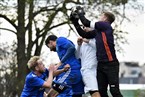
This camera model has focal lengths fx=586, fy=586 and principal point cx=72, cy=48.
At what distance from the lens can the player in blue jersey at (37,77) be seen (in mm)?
9352

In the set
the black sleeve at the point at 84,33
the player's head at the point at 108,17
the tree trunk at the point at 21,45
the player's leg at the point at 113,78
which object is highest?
the player's head at the point at 108,17

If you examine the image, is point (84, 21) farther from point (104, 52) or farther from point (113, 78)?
point (113, 78)

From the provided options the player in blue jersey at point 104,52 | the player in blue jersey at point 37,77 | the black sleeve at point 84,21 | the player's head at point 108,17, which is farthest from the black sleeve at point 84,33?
the player in blue jersey at point 37,77

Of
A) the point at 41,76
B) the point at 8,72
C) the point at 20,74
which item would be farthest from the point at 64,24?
the point at 41,76

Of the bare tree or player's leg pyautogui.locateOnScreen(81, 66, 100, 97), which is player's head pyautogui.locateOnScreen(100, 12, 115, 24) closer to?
player's leg pyautogui.locateOnScreen(81, 66, 100, 97)

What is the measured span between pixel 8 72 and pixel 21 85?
20.1ft

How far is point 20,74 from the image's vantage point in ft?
82.4

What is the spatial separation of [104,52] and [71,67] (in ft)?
2.47

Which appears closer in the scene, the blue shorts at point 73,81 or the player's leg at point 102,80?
the player's leg at point 102,80

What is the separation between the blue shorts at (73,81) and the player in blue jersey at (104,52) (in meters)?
0.47

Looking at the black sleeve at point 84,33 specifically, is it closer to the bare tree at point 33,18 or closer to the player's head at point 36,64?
the player's head at point 36,64

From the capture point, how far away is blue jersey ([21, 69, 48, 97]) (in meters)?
9.62

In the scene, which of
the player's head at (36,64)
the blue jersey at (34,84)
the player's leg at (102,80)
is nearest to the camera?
the player's leg at (102,80)

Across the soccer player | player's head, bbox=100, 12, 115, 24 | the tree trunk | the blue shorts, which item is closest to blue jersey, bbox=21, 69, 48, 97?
the blue shorts
